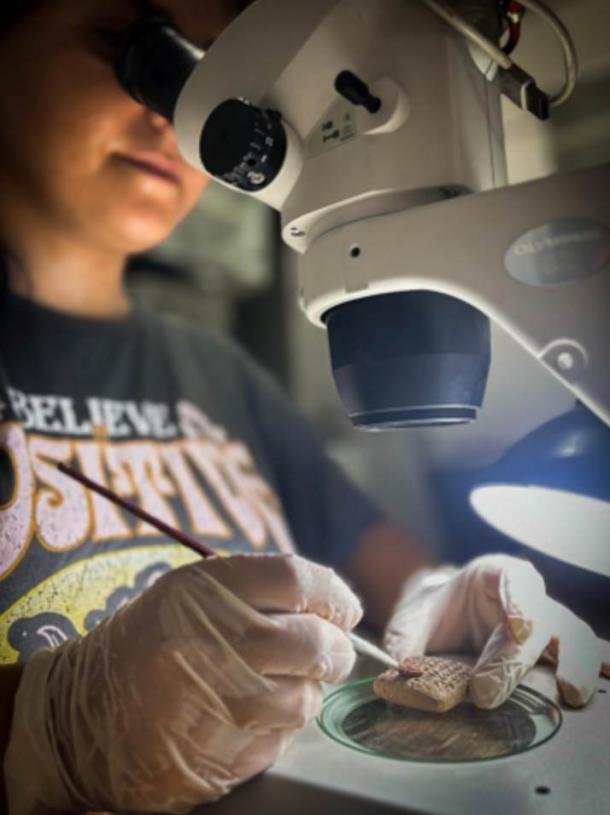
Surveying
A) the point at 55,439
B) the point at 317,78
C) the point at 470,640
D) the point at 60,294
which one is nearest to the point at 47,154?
the point at 60,294

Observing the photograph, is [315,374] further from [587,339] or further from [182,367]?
[587,339]

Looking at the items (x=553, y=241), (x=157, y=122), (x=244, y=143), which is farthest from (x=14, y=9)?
(x=553, y=241)

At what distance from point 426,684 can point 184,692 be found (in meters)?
0.25

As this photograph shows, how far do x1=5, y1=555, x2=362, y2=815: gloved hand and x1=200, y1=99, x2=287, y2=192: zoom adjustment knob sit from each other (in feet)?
1.21

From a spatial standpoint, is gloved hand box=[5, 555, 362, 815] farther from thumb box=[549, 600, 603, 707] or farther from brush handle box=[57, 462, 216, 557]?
thumb box=[549, 600, 603, 707]

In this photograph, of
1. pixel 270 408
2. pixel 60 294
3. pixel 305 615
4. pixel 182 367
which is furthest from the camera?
pixel 270 408

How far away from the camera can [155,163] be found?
964mm

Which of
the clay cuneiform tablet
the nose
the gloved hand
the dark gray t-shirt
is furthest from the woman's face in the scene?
the clay cuneiform tablet

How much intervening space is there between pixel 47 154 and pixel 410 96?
62 centimetres

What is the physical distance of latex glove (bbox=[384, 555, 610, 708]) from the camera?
675 millimetres

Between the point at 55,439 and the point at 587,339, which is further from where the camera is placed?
the point at 55,439

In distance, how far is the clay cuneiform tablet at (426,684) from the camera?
26.0 inches

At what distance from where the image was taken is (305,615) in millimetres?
627

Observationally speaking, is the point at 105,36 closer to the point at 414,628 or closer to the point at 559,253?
the point at 559,253
